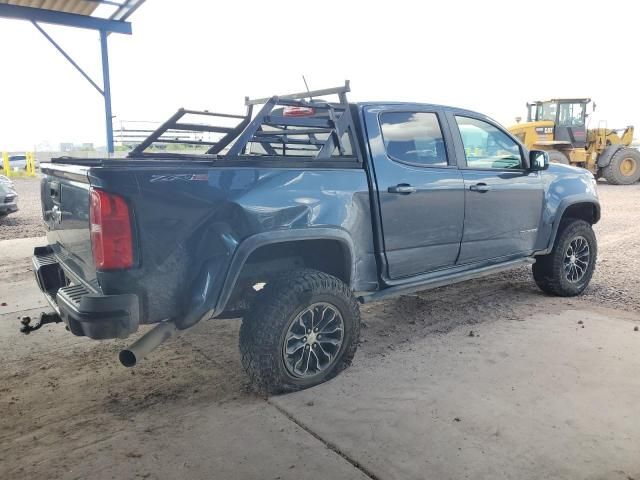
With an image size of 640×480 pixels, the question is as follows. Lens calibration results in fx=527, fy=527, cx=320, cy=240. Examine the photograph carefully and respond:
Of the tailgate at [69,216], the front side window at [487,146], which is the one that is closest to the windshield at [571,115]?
the front side window at [487,146]

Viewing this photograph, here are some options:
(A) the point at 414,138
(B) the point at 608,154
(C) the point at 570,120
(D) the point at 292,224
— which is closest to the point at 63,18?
(A) the point at 414,138

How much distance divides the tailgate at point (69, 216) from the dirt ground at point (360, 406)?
83 centimetres

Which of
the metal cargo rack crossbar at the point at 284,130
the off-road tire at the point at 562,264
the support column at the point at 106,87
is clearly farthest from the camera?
the support column at the point at 106,87

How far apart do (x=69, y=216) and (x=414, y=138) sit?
97.6 inches

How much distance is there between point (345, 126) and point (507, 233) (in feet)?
6.27

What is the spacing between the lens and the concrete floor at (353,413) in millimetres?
2576

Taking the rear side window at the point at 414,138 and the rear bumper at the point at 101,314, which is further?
the rear side window at the point at 414,138

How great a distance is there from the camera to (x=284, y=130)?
13.5 feet

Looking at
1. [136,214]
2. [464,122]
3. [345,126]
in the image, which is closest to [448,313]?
[464,122]

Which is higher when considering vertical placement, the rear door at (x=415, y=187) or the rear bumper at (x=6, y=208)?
the rear door at (x=415, y=187)

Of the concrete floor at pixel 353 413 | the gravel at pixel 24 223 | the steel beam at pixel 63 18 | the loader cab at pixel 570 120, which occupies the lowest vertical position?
the concrete floor at pixel 353 413

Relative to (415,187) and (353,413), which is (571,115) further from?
(353,413)

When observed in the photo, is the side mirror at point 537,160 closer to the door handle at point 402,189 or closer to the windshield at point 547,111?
the door handle at point 402,189

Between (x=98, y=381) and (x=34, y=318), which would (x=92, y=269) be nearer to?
(x=98, y=381)
